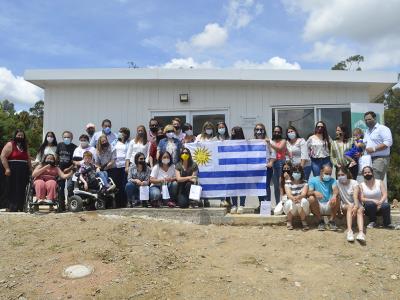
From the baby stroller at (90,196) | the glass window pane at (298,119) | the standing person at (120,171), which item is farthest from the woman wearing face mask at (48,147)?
the glass window pane at (298,119)

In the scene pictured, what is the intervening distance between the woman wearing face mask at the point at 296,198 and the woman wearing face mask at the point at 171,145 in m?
2.13

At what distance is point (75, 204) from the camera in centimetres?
782

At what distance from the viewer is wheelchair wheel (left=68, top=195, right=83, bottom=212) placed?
779cm

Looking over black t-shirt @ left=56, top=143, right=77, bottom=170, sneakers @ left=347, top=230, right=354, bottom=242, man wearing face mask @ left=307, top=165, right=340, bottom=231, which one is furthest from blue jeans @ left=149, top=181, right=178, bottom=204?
sneakers @ left=347, top=230, right=354, bottom=242

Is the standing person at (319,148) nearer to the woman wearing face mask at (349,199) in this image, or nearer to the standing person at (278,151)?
the standing person at (278,151)

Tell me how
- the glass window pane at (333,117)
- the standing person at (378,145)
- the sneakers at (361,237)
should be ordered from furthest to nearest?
the glass window pane at (333,117), the standing person at (378,145), the sneakers at (361,237)

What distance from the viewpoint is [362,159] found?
7.43 meters

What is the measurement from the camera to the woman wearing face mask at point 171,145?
8109 millimetres

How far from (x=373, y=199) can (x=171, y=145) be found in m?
3.61

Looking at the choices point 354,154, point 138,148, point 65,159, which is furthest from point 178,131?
point 354,154

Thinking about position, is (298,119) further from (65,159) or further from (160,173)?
(65,159)

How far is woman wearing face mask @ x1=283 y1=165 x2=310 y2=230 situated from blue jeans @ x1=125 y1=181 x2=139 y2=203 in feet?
8.70

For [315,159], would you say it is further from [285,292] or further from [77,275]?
[77,275]

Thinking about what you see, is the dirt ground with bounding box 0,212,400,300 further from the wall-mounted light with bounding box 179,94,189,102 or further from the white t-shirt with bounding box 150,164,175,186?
the wall-mounted light with bounding box 179,94,189,102
